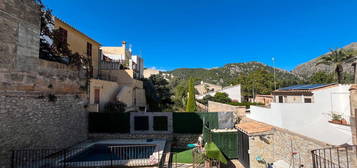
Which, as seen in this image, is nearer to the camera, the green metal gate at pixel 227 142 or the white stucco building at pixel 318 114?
the white stucco building at pixel 318 114

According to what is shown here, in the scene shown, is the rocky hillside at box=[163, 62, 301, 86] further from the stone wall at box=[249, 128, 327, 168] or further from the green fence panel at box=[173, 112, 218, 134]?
the stone wall at box=[249, 128, 327, 168]

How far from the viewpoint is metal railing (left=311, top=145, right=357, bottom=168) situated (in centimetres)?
416

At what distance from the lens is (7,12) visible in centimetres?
695

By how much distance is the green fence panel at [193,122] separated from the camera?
12.6m

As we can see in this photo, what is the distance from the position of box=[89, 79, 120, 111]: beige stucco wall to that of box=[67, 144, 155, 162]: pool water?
391 centimetres

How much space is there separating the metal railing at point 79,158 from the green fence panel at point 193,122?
3077 mm

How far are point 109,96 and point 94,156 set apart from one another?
21.4 ft

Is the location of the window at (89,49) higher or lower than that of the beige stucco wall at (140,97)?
higher

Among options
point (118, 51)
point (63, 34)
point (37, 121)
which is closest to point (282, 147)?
point (37, 121)

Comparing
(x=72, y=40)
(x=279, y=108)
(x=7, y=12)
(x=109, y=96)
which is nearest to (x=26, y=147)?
(x=7, y=12)

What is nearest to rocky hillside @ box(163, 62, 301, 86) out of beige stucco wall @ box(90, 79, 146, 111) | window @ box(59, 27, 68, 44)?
beige stucco wall @ box(90, 79, 146, 111)

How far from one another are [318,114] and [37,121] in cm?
1639

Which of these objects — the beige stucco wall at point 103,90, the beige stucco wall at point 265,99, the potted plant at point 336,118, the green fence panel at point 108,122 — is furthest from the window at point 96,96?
the beige stucco wall at point 265,99

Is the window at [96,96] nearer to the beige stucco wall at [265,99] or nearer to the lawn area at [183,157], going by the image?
the lawn area at [183,157]
